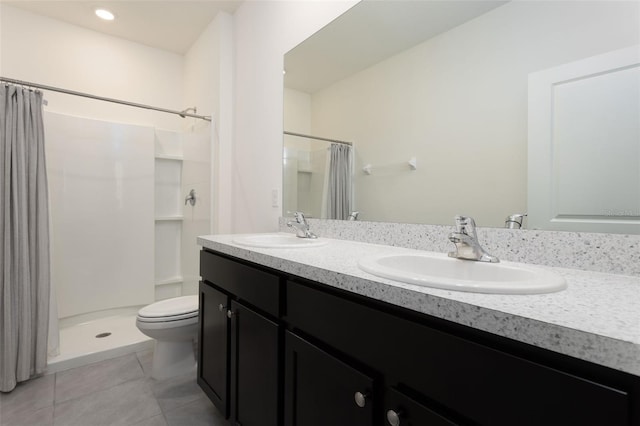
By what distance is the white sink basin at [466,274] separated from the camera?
582mm

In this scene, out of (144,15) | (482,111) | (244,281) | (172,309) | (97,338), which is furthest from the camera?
(144,15)

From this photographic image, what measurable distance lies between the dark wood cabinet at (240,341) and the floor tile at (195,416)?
0.18 metres

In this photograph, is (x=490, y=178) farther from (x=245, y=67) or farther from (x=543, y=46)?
(x=245, y=67)

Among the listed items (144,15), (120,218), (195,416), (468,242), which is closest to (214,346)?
(195,416)

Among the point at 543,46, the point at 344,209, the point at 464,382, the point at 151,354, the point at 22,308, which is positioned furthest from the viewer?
the point at 151,354

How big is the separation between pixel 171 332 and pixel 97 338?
969 millimetres

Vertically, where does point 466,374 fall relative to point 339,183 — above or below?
below

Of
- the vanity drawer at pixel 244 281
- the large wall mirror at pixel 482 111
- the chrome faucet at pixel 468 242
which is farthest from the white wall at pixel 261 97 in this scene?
the chrome faucet at pixel 468 242

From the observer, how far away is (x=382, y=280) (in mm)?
675

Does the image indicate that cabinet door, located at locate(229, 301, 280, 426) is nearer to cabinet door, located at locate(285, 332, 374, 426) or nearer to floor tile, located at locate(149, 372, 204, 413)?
cabinet door, located at locate(285, 332, 374, 426)

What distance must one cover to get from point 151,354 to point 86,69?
2.40 m

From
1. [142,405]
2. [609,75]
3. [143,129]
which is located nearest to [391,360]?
[609,75]

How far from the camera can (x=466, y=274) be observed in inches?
36.0

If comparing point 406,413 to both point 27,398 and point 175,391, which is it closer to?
point 175,391
